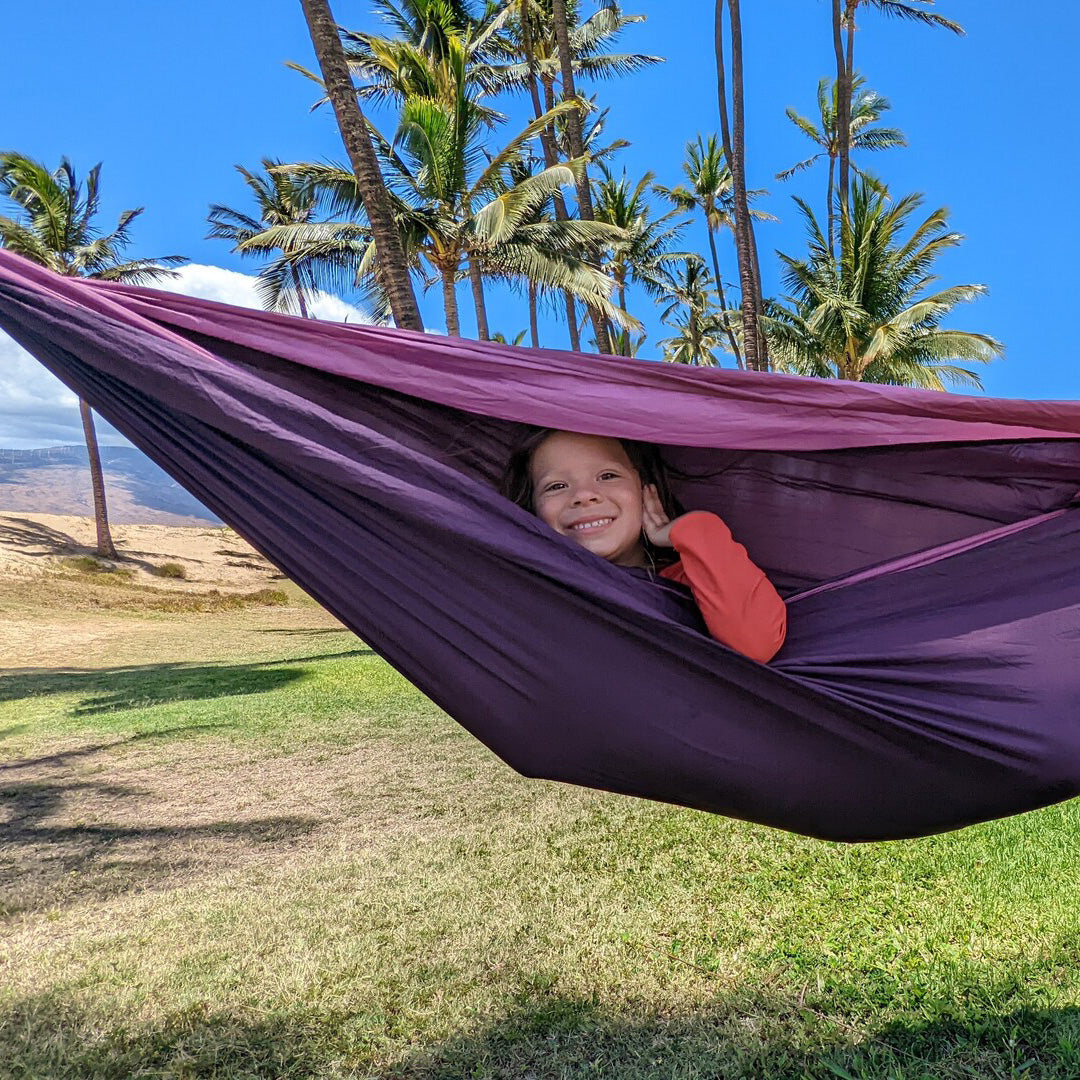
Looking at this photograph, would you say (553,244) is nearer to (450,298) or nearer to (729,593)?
(450,298)

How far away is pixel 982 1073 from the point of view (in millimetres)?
1990

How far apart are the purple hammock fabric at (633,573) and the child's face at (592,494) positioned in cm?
15

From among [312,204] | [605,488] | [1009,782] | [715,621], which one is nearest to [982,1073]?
[1009,782]

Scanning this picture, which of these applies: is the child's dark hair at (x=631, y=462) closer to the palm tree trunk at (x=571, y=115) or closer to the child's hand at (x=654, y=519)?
the child's hand at (x=654, y=519)

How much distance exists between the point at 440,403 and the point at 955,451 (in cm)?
101

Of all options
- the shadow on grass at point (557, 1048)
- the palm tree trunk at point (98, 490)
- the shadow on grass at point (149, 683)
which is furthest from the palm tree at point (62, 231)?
the shadow on grass at point (557, 1048)

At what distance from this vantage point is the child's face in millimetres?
1702

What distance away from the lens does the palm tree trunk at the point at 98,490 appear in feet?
53.8

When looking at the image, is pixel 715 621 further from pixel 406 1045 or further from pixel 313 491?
pixel 406 1045

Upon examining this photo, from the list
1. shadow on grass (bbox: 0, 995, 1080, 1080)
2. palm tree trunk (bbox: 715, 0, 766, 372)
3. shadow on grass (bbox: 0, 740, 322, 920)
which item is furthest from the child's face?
palm tree trunk (bbox: 715, 0, 766, 372)

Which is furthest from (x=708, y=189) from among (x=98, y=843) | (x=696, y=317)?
(x=98, y=843)

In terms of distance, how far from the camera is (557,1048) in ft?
→ 7.12

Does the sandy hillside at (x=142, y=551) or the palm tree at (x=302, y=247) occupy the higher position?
the palm tree at (x=302, y=247)

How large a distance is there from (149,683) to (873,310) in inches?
488
